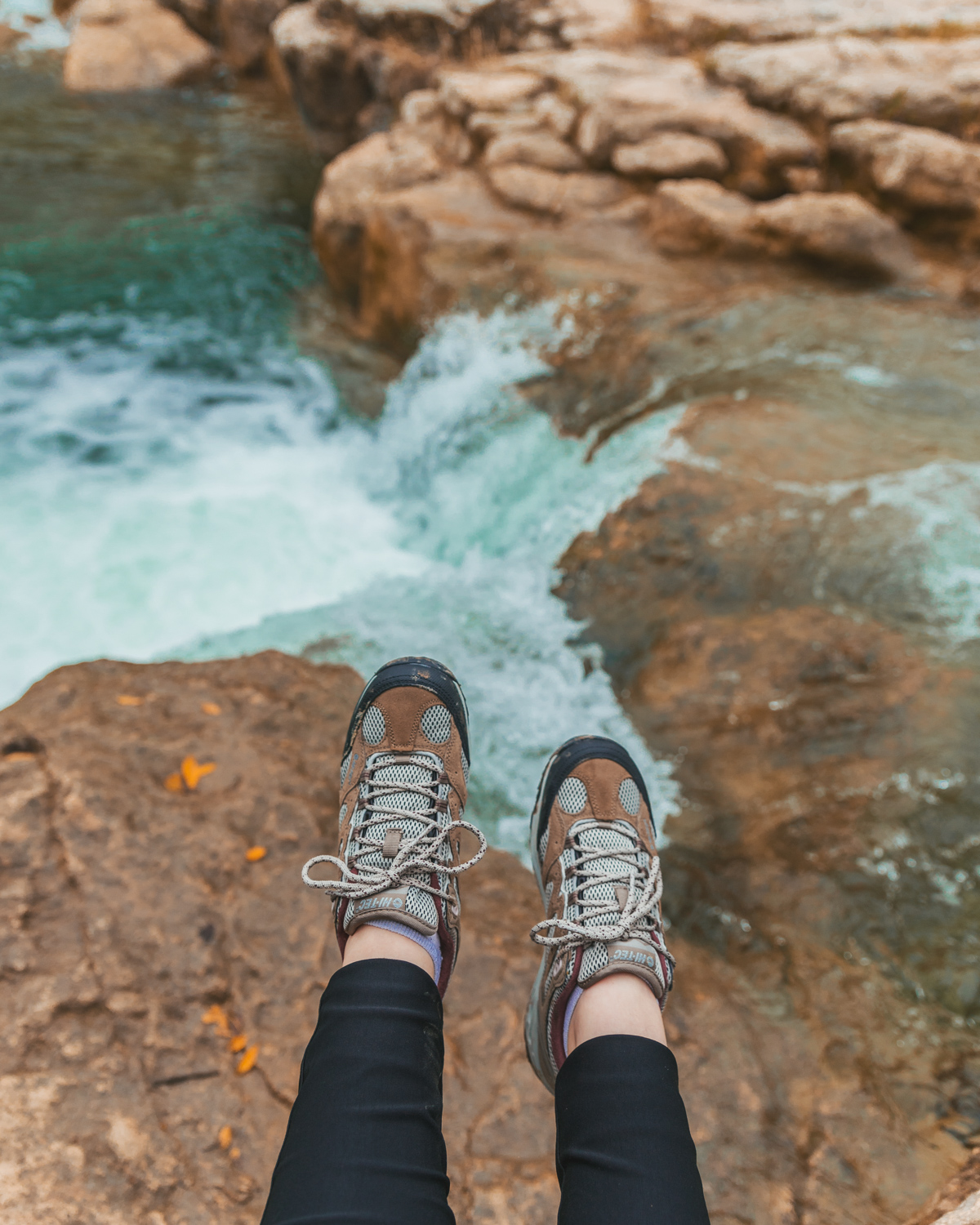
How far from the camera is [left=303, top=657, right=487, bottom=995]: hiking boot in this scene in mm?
1617

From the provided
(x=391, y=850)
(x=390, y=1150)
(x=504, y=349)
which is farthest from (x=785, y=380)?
(x=390, y=1150)

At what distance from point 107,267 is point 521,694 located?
19.1 ft

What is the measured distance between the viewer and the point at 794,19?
235 inches

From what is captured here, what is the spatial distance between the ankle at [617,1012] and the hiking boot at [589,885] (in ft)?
0.07

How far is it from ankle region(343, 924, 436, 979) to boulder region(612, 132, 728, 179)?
5.06 meters

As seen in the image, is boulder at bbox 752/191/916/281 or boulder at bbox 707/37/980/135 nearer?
boulder at bbox 752/191/916/281

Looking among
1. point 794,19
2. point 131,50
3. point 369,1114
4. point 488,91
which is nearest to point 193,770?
point 369,1114

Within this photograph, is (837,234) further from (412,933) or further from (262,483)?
(412,933)

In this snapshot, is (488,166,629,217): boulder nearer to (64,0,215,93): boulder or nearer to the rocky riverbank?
the rocky riverbank

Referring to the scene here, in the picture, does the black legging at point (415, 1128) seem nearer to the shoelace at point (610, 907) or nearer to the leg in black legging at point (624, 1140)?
the leg in black legging at point (624, 1140)

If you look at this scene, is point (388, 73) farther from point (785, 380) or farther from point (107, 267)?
point (785, 380)

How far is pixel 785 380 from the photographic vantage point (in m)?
3.63

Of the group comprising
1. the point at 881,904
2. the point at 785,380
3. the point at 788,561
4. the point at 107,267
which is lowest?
the point at 881,904

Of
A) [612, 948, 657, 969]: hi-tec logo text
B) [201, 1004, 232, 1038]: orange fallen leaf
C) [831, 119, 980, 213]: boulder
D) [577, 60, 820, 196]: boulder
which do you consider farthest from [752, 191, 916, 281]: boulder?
[201, 1004, 232, 1038]: orange fallen leaf
